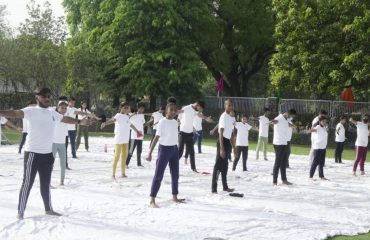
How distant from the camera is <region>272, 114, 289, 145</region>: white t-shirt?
41.9 ft

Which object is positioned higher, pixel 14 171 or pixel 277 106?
pixel 277 106

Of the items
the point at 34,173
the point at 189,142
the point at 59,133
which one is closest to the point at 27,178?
the point at 34,173

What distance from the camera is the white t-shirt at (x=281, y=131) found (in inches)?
503

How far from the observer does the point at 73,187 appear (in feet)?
37.9

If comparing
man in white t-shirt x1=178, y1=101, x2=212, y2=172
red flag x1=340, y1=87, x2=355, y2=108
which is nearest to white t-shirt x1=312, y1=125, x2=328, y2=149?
man in white t-shirt x1=178, y1=101, x2=212, y2=172

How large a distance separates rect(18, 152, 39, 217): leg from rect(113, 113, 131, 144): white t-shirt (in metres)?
4.49

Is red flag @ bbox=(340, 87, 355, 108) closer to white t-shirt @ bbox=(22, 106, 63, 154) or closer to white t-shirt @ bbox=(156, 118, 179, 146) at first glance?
white t-shirt @ bbox=(156, 118, 179, 146)

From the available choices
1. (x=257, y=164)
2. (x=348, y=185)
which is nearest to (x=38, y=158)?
(x=348, y=185)

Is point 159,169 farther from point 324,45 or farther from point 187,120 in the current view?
point 324,45

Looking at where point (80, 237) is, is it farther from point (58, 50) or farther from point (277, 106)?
point (58, 50)

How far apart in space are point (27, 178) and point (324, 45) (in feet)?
77.4

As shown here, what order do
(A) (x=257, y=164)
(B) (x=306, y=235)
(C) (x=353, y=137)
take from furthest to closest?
1. (C) (x=353, y=137)
2. (A) (x=257, y=164)
3. (B) (x=306, y=235)

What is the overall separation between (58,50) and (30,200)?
116ft

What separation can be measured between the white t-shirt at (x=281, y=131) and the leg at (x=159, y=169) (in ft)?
13.0
